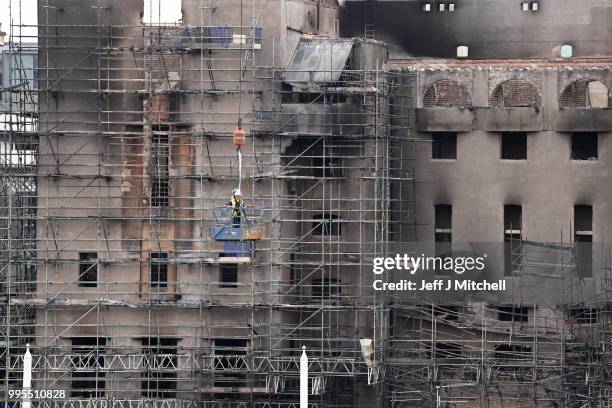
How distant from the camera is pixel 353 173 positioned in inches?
2758

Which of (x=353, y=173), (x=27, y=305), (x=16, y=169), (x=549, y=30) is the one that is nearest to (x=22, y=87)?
(x=16, y=169)

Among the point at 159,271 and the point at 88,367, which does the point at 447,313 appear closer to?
the point at 159,271

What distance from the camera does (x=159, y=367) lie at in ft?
224

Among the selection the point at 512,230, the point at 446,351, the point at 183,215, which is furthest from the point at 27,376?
the point at 512,230

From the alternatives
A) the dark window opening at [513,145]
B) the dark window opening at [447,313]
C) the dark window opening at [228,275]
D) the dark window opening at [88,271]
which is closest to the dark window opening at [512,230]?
the dark window opening at [513,145]

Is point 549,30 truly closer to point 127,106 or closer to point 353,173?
point 353,173

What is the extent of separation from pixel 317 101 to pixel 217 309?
8452 millimetres

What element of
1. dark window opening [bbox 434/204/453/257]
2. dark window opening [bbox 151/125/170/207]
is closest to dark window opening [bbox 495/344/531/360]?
dark window opening [bbox 434/204/453/257]

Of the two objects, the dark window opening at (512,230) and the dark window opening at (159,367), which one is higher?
the dark window opening at (512,230)

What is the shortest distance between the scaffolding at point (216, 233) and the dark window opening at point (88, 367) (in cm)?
9

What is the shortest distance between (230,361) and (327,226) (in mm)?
6181

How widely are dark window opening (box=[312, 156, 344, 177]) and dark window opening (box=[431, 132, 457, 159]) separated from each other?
13.2 feet

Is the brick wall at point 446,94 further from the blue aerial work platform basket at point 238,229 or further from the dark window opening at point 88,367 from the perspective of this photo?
the dark window opening at point 88,367

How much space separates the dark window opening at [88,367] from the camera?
225 ft
